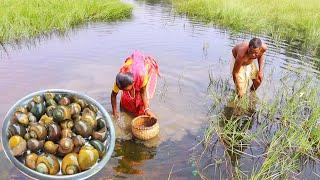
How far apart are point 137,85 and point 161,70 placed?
2927mm

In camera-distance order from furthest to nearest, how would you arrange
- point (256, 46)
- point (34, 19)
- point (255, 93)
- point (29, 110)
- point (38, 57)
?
point (34, 19), point (38, 57), point (255, 93), point (256, 46), point (29, 110)

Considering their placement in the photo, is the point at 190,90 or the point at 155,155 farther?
the point at 190,90

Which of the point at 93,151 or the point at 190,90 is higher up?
the point at 93,151

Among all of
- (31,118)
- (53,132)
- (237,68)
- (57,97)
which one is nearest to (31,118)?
(31,118)

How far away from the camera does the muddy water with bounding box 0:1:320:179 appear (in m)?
4.51

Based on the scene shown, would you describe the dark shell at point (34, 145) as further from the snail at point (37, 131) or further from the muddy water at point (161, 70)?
the muddy water at point (161, 70)

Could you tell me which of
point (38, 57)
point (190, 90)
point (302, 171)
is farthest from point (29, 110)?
point (38, 57)

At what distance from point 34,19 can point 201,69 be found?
4191 millimetres

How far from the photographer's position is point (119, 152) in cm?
457

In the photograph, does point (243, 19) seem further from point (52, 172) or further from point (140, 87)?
point (52, 172)

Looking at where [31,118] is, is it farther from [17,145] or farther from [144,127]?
[144,127]

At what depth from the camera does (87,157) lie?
2.93 m

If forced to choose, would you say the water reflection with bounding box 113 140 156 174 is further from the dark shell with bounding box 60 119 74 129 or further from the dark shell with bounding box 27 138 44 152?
the dark shell with bounding box 27 138 44 152

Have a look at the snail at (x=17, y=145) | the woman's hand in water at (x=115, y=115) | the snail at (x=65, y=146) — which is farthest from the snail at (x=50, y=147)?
the woman's hand in water at (x=115, y=115)
